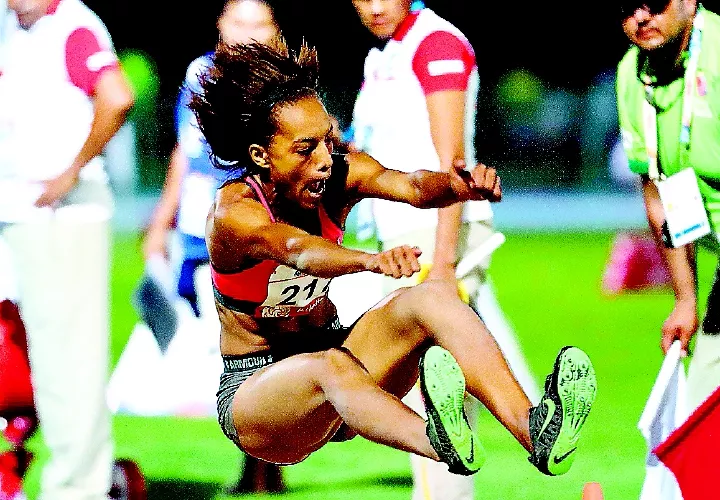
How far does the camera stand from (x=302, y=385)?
360cm

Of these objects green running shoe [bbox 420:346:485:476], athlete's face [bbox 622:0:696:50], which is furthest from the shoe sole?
athlete's face [bbox 622:0:696:50]

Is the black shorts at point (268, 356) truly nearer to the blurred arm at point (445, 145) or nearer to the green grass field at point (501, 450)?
the blurred arm at point (445, 145)

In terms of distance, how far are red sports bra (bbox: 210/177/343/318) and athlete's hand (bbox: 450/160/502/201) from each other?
47 centimetres

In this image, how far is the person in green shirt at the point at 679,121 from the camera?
415 cm

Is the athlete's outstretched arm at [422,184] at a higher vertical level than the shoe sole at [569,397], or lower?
higher

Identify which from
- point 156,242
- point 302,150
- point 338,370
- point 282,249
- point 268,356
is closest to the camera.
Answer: point 282,249

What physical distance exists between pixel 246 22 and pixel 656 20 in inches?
64.6

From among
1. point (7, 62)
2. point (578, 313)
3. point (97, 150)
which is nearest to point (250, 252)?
point (97, 150)

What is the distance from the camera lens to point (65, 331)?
4.38 meters

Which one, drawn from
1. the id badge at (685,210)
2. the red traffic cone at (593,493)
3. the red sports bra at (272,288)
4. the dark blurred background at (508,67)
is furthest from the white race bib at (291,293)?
the dark blurred background at (508,67)

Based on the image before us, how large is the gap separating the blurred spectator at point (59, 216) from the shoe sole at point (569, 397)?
5.72ft

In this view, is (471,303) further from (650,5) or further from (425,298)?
(650,5)

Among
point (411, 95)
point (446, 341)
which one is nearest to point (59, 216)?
point (411, 95)

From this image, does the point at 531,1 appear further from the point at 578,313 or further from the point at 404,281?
the point at 404,281
